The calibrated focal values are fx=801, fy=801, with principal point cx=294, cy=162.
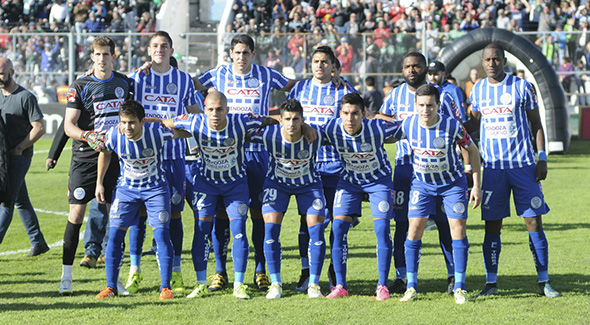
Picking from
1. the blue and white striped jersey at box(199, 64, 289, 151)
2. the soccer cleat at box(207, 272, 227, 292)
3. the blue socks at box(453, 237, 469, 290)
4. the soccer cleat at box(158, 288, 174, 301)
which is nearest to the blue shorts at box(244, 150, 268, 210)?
the blue and white striped jersey at box(199, 64, 289, 151)

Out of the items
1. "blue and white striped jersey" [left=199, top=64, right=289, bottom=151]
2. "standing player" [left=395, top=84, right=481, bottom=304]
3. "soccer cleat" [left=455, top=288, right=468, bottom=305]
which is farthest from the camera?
"blue and white striped jersey" [left=199, top=64, right=289, bottom=151]

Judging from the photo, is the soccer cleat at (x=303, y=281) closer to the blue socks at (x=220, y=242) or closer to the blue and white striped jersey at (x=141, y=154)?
the blue socks at (x=220, y=242)

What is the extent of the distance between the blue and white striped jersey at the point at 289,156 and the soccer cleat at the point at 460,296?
144 cm

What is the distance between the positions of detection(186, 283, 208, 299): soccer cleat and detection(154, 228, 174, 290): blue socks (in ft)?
0.68

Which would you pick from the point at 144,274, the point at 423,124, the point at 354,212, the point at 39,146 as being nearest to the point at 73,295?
the point at 144,274

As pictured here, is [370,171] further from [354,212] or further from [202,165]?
[202,165]

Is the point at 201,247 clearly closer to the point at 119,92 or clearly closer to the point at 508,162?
the point at 119,92

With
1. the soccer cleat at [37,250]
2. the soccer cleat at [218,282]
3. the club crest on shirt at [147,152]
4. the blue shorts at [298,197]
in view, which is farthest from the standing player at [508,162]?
the soccer cleat at [37,250]

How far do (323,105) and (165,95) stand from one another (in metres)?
1.41

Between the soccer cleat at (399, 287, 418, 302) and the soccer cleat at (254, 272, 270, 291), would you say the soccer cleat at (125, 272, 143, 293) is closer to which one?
the soccer cleat at (254, 272, 270, 291)

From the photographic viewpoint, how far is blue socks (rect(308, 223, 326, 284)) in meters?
6.52

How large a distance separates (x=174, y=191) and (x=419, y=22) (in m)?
17.4

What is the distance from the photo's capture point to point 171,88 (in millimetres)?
7137

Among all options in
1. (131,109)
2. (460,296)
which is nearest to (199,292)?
(131,109)
